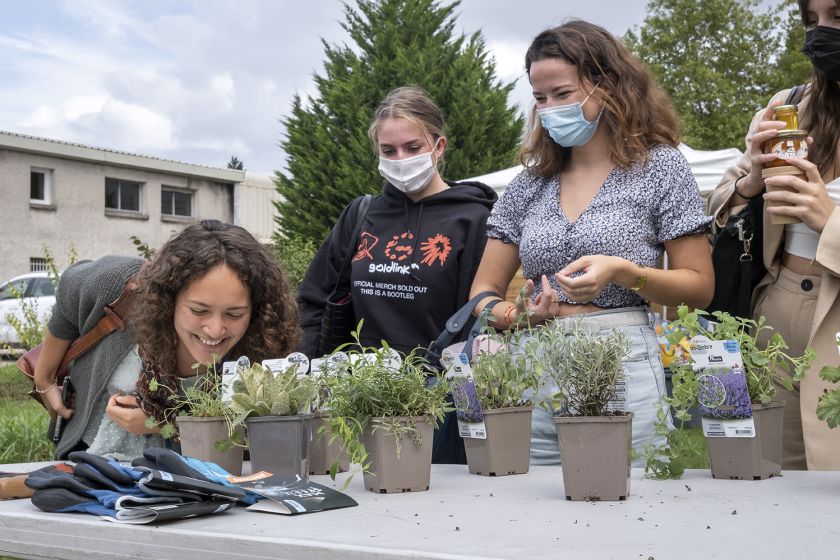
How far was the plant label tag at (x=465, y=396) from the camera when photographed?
1.88m

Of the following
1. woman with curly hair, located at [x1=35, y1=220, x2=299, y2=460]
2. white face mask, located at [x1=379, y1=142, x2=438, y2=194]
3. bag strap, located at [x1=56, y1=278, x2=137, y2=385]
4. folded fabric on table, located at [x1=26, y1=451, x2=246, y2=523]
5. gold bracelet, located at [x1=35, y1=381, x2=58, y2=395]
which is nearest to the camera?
folded fabric on table, located at [x1=26, y1=451, x2=246, y2=523]

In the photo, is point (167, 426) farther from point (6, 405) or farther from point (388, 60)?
point (388, 60)

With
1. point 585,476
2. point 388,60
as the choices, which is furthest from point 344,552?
point 388,60

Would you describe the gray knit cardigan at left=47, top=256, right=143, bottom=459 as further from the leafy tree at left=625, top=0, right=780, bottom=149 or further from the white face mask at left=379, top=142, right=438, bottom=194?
the leafy tree at left=625, top=0, right=780, bottom=149

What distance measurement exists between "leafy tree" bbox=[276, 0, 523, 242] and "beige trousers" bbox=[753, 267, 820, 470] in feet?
42.4

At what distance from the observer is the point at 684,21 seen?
20.1 m

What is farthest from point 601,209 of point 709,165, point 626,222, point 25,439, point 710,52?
point 710,52

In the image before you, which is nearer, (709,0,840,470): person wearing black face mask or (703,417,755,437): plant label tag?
(703,417,755,437): plant label tag

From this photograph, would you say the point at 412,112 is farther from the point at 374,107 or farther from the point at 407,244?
the point at 374,107

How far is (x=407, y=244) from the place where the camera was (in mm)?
3012

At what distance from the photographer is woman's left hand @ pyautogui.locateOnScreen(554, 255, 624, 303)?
6.17 feet

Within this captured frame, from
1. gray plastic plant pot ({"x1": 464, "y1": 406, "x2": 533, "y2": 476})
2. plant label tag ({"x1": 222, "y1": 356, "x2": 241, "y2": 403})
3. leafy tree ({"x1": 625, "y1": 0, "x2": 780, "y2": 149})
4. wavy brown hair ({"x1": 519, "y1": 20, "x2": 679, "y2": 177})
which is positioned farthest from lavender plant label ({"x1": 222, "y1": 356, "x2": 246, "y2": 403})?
leafy tree ({"x1": 625, "y1": 0, "x2": 780, "y2": 149})

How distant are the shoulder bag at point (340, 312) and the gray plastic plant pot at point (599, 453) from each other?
1644 mm

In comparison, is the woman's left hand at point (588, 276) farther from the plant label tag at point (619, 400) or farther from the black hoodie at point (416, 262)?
the black hoodie at point (416, 262)
